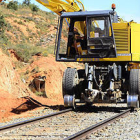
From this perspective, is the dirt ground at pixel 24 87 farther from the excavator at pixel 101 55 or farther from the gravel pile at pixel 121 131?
the gravel pile at pixel 121 131

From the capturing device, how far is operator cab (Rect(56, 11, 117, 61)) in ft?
45.7

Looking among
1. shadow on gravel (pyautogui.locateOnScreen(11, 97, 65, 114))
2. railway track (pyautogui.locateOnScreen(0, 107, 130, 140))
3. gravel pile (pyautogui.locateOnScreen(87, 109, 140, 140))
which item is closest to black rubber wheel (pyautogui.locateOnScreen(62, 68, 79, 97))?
shadow on gravel (pyautogui.locateOnScreen(11, 97, 65, 114))

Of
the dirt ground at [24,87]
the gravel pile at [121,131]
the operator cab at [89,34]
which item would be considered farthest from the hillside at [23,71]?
the gravel pile at [121,131]

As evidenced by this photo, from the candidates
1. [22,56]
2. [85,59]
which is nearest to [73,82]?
[85,59]

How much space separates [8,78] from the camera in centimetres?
1872

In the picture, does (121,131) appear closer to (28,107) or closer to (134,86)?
(134,86)

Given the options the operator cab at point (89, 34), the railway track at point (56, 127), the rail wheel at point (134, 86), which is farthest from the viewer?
the operator cab at point (89, 34)

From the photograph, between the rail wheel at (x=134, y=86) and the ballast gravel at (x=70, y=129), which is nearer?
the ballast gravel at (x=70, y=129)

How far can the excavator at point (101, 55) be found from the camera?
1355 cm

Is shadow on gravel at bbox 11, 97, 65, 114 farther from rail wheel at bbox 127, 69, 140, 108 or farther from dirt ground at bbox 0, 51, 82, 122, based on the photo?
rail wheel at bbox 127, 69, 140, 108

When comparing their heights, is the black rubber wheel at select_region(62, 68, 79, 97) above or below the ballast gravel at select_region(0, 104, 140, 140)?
above

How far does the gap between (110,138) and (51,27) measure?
4672 cm

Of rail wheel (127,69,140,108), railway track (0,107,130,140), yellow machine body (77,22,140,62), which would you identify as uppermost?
yellow machine body (77,22,140,62)

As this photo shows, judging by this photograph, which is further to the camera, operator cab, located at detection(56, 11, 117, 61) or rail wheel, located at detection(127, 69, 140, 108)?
operator cab, located at detection(56, 11, 117, 61)
